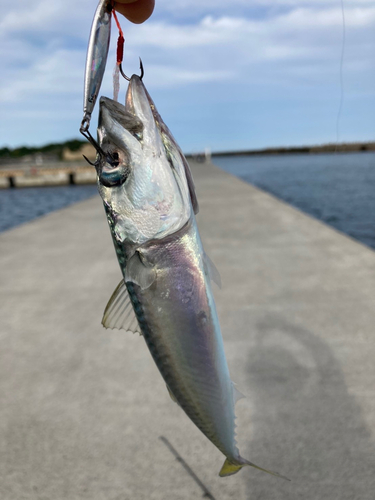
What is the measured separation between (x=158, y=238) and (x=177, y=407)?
2099mm

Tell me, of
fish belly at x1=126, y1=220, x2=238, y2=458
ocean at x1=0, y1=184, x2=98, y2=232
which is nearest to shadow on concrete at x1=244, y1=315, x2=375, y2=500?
fish belly at x1=126, y1=220, x2=238, y2=458

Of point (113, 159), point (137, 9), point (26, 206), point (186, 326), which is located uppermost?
point (137, 9)

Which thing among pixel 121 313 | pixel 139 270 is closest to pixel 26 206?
pixel 121 313

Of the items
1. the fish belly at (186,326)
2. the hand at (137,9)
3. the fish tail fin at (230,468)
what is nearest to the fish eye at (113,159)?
the fish belly at (186,326)

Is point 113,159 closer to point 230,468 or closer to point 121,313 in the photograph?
point 121,313

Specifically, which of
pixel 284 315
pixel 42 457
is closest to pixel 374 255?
pixel 284 315

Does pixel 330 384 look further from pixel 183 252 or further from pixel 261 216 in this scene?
pixel 261 216

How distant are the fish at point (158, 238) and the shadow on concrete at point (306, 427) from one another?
49.8 inches

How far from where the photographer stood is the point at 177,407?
2965 mm

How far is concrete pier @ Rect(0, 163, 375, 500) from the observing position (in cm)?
232

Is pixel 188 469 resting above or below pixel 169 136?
below

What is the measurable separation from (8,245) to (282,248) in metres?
4.89

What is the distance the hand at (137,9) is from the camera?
60.9 inches

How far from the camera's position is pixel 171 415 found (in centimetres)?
288
